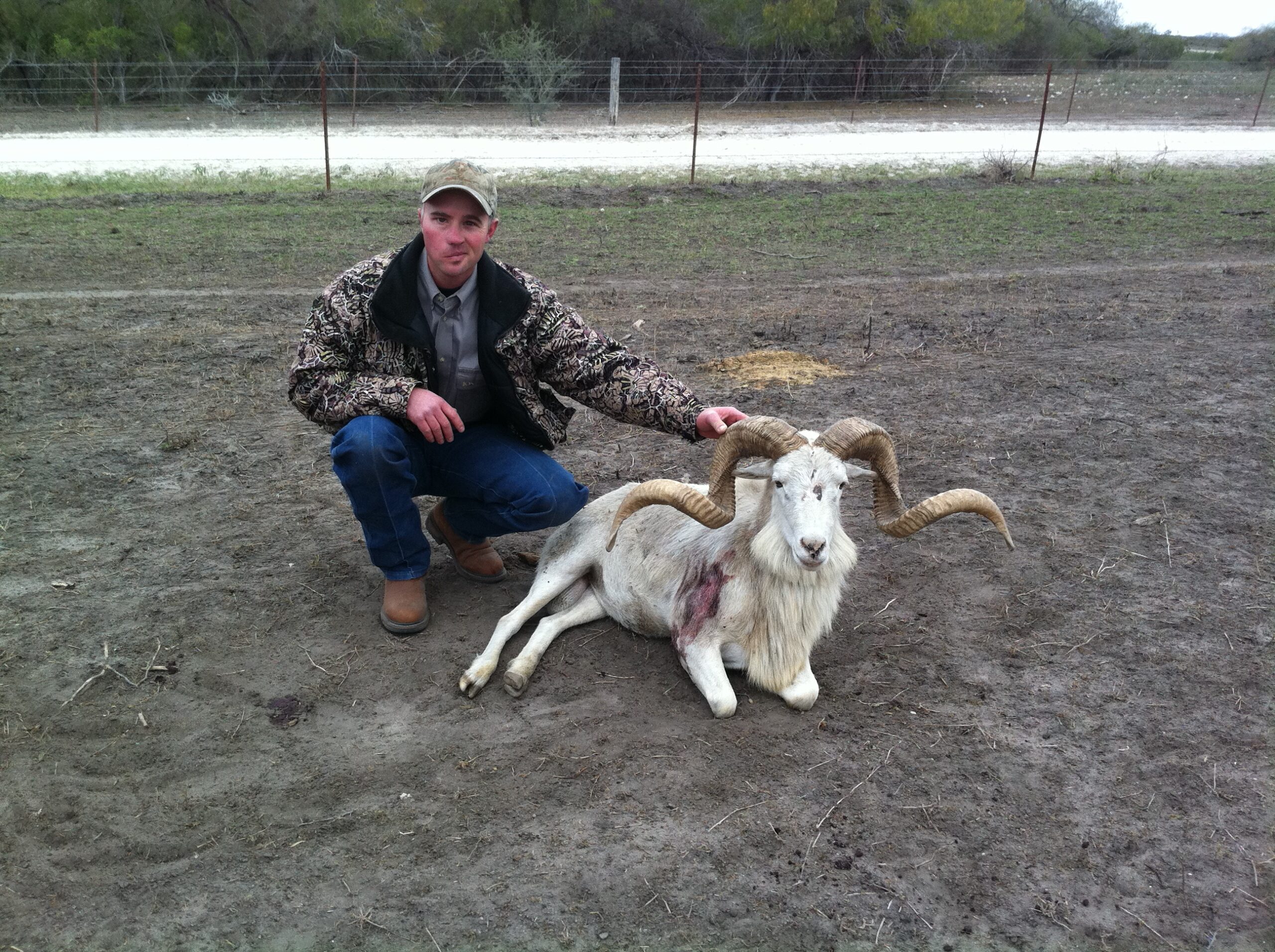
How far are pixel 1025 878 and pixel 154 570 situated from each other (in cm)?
421

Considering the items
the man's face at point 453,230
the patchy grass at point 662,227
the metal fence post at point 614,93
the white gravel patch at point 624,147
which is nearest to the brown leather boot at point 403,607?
the man's face at point 453,230

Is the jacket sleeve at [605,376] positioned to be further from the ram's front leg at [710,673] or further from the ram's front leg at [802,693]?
the ram's front leg at [802,693]

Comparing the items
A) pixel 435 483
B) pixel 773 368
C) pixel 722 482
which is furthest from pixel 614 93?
pixel 722 482

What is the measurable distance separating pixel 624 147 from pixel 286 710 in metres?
19.7

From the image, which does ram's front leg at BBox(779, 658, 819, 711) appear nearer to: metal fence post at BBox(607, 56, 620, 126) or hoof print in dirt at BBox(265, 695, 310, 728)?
hoof print in dirt at BBox(265, 695, 310, 728)

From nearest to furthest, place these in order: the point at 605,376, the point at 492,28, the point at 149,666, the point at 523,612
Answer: the point at 149,666, the point at 605,376, the point at 523,612, the point at 492,28

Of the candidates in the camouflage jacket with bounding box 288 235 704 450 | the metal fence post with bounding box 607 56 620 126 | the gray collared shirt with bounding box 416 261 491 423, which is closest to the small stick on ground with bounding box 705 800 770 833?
the camouflage jacket with bounding box 288 235 704 450

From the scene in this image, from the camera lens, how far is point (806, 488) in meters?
4.17

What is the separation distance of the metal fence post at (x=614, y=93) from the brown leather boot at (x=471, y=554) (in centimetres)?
2168

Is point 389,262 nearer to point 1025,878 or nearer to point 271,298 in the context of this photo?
point 1025,878

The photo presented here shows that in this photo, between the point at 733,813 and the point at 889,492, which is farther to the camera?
the point at 889,492

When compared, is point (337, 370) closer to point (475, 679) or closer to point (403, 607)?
point (403, 607)

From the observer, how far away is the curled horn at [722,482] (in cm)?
425

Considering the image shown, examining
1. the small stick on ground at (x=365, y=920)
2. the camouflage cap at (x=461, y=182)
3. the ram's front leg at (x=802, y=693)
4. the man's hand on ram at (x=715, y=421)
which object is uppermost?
the camouflage cap at (x=461, y=182)
